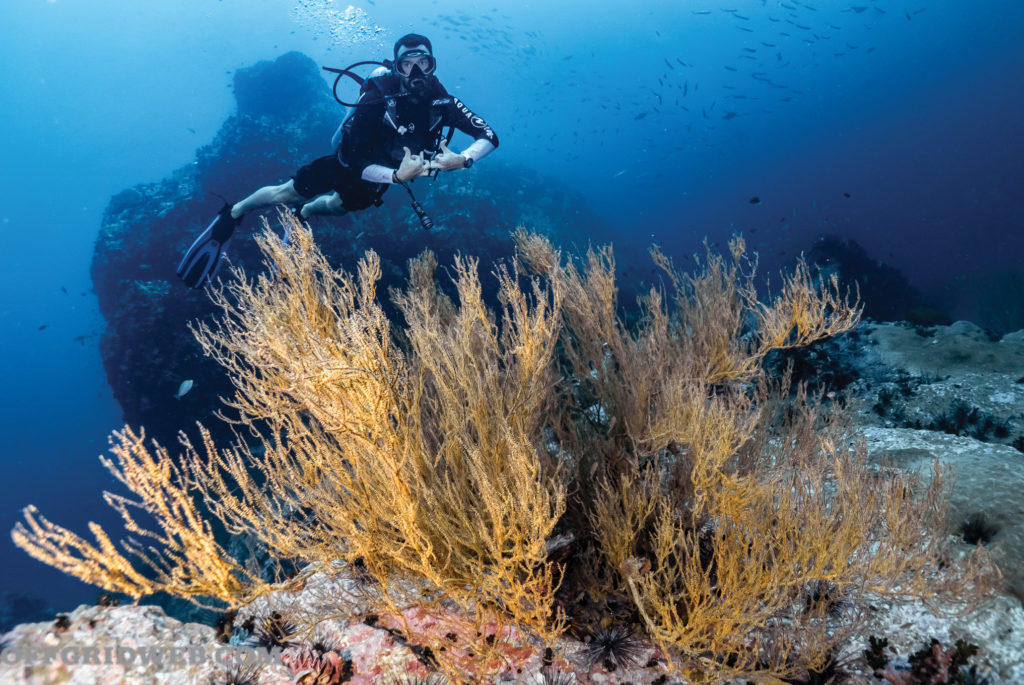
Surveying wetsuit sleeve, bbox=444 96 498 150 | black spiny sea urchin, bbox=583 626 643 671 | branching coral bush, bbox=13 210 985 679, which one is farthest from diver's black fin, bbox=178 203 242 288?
black spiny sea urchin, bbox=583 626 643 671

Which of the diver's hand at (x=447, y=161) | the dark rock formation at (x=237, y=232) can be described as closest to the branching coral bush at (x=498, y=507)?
the diver's hand at (x=447, y=161)

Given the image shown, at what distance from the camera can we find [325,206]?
9.02m

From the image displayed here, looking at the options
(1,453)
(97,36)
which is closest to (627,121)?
(97,36)

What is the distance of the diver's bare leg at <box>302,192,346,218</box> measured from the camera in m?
8.83

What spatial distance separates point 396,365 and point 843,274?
70.2 feet

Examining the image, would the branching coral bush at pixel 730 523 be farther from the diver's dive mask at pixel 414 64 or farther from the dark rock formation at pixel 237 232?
the dark rock formation at pixel 237 232

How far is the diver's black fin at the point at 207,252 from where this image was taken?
9.12m

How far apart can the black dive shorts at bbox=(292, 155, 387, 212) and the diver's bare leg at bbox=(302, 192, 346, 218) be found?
34 cm

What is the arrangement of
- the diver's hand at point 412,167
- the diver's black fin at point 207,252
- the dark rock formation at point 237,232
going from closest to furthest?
the diver's hand at point 412,167 < the diver's black fin at point 207,252 < the dark rock formation at point 237,232

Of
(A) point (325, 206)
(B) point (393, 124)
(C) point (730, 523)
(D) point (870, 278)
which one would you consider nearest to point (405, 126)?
(B) point (393, 124)

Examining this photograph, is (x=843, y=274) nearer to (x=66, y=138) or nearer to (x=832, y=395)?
(x=832, y=395)

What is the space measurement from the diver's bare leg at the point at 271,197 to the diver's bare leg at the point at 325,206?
29 cm

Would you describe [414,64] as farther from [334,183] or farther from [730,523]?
[730,523]

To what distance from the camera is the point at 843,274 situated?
17.4 m
